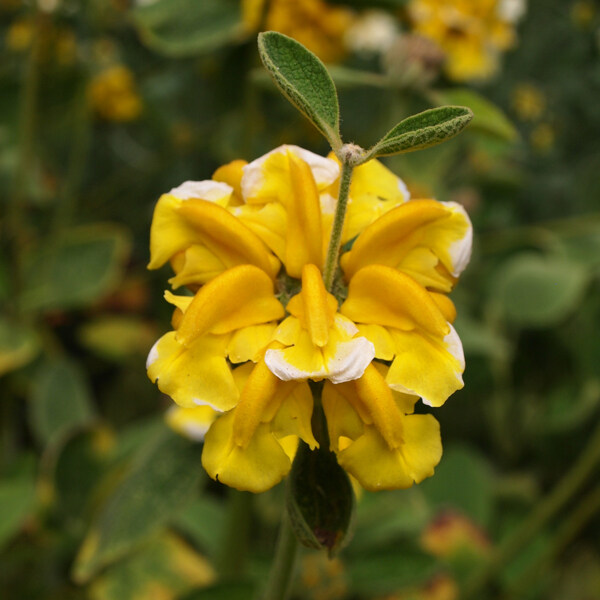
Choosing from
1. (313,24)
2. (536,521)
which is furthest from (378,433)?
(313,24)

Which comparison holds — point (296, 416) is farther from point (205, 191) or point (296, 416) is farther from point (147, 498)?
point (147, 498)

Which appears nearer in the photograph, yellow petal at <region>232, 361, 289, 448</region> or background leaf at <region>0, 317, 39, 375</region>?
yellow petal at <region>232, 361, 289, 448</region>

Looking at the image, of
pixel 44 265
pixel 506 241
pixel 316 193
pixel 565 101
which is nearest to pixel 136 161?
pixel 44 265

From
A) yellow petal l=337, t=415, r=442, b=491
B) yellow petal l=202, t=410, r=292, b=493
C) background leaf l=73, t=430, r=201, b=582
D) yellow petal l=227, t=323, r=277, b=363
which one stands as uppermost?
yellow petal l=227, t=323, r=277, b=363

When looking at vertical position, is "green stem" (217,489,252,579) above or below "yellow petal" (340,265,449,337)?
below

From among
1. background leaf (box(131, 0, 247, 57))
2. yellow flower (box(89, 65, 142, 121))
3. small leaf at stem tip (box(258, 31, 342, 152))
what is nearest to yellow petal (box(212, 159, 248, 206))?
small leaf at stem tip (box(258, 31, 342, 152))

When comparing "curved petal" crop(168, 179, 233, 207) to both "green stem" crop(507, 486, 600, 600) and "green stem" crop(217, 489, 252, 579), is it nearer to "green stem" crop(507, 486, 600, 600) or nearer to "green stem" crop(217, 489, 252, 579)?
"green stem" crop(217, 489, 252, 579)

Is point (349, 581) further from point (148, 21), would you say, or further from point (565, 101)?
point (565, 101)
